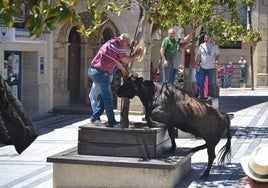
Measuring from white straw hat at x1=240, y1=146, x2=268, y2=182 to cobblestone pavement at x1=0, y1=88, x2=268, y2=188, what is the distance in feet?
14.5

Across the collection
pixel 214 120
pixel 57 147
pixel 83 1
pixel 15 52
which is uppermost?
pixel 83 1

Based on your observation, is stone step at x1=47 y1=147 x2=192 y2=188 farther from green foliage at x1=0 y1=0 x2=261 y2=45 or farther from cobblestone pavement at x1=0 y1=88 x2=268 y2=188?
green foliage at x1=0 y1=0 x2=261 y2=45

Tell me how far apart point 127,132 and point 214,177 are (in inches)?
60.2

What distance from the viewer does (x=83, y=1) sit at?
17.9 meters

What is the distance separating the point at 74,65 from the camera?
20875mm

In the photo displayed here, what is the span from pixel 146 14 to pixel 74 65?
1192cm

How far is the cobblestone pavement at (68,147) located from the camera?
8.23m

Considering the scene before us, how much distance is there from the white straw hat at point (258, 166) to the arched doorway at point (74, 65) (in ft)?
56.0

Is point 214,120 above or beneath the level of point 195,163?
above

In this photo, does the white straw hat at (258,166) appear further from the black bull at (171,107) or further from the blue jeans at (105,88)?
the blue jeans at (105,88)

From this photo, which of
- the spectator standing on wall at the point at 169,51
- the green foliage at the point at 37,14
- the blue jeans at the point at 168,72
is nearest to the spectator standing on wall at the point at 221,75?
the blue jeans at the point at 168,72

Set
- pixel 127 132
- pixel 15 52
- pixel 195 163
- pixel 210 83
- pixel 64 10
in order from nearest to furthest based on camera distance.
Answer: pixel 64 10 < pixel 127 132 < pixel 195 163 < pixel 210 83 < pixel 15 52

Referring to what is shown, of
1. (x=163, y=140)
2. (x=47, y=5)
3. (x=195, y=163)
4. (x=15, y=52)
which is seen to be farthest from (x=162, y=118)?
(x=15, y=52)

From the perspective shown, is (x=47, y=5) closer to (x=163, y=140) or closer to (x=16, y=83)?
(x=163, y=140)
